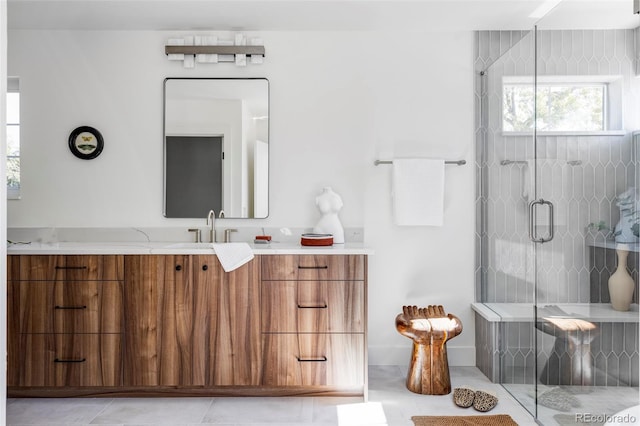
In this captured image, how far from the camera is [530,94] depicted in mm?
2453

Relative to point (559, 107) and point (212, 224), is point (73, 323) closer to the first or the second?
point (212, 224)

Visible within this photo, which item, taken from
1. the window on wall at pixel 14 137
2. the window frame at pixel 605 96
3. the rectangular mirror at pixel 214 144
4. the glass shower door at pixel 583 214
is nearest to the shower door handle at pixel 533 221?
the glass shower door at pixel 583 214

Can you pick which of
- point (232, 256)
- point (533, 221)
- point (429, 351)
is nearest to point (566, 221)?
point (533, 221)

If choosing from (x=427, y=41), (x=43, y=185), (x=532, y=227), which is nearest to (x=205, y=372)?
(x=43, y=185)

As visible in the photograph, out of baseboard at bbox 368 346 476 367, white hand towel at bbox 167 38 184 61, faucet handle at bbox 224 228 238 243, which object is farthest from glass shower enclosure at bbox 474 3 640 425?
white hand towel at bbox 167 38 184 61

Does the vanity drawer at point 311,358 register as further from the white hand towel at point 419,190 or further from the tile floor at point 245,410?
the white hand towel at point 419,190

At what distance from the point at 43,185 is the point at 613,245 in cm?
321

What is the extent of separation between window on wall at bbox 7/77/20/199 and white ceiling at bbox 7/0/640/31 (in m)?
0.41

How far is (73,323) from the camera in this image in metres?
2.65

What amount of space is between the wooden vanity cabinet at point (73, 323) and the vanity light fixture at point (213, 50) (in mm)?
1368

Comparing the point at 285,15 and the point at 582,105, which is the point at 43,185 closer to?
the point at 285,15

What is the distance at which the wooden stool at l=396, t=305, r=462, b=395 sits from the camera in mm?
2738

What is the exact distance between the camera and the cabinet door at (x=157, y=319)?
2645 millimetres

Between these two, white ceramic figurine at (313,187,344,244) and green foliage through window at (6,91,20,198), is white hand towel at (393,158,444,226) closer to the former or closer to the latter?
white ceramic figurine at (313,187,344,244)
